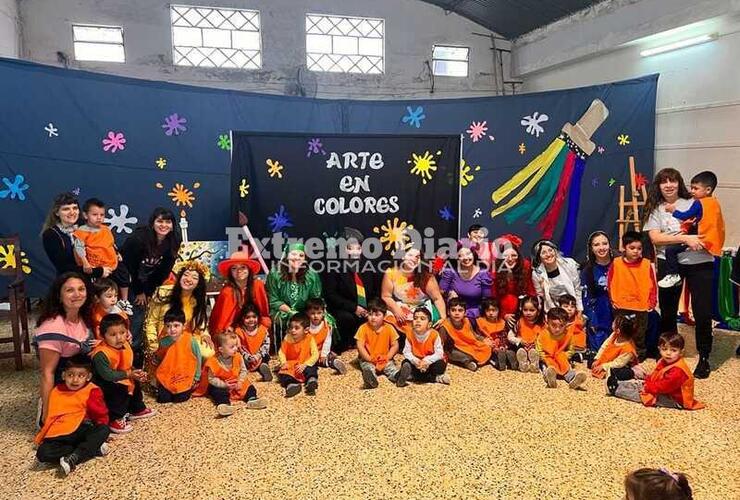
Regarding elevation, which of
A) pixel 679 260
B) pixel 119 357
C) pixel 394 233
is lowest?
pixel 119 357

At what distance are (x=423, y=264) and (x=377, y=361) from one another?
759 mm

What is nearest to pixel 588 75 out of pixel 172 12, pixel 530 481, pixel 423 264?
pixel 423 264

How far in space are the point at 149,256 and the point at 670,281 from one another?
3.12 meters

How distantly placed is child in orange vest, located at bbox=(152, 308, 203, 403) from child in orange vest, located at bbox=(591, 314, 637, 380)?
7.47 feet

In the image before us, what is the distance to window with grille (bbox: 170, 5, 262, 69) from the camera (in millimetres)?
6203

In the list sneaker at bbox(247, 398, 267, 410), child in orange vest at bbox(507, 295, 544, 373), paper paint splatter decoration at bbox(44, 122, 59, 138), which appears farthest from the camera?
paper paint splatter decoration at bbox(44, 122, 59, 138)

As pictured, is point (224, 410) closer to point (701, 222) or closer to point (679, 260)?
point (679, 260)

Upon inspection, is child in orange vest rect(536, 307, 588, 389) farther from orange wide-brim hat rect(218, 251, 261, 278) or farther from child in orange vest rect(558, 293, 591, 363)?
orange wide-brim hat rect(218, 251, 261, 278)

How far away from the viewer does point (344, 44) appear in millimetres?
6738

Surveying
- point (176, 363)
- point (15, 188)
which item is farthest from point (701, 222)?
point (15, 188)

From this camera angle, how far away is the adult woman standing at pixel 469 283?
10.9 feet

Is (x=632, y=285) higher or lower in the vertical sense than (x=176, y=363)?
higher

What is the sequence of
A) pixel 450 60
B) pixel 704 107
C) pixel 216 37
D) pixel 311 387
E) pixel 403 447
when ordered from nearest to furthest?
pixel 403 447, pixel 311 387, pixel 704 107, pixel 216 37, pixel 450 60

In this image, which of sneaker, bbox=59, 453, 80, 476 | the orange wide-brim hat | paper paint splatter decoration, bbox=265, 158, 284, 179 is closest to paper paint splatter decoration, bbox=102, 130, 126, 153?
paper paint splatter decoration, bbox=265, 158, 284, 179
